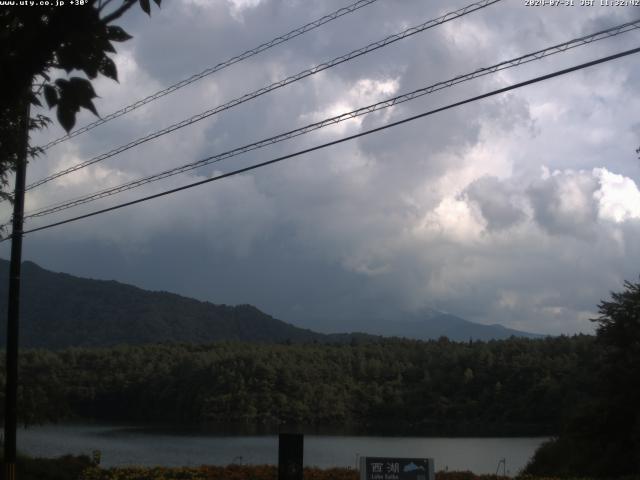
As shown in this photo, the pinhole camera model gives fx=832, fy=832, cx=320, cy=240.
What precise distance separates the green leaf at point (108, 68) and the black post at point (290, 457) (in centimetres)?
964

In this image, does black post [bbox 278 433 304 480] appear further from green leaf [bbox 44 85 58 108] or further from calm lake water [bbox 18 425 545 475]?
calm lake water [bbox 18 425 545 475]

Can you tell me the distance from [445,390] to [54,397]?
119 feet

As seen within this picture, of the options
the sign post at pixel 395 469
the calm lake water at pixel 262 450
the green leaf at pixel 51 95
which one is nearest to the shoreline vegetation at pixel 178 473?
Answer: the calm lake water at pixel 262 450

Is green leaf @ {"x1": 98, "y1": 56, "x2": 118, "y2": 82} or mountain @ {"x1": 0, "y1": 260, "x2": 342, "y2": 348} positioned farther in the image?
mountain @ {"x1": 0, "y1": 260, "x2": 342, "y2": 348}

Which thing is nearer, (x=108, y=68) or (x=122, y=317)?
(x=108, y=68)

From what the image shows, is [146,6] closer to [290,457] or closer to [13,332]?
[290,457]

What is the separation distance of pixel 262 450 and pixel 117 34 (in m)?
30.8

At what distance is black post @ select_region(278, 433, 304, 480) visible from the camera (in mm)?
13016

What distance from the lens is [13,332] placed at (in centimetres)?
1748

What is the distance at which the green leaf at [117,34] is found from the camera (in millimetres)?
4234

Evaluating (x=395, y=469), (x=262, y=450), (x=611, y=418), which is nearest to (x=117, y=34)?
(x=395, y=469)

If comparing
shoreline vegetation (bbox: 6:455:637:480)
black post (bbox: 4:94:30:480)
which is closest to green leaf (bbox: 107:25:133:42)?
black post (bbox: 4:94:30:480)

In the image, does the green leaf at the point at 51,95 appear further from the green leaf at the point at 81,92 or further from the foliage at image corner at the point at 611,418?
the foliage at image corner at the point at 611,418

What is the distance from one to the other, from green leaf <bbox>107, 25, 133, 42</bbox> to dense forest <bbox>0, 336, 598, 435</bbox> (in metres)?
41.3
